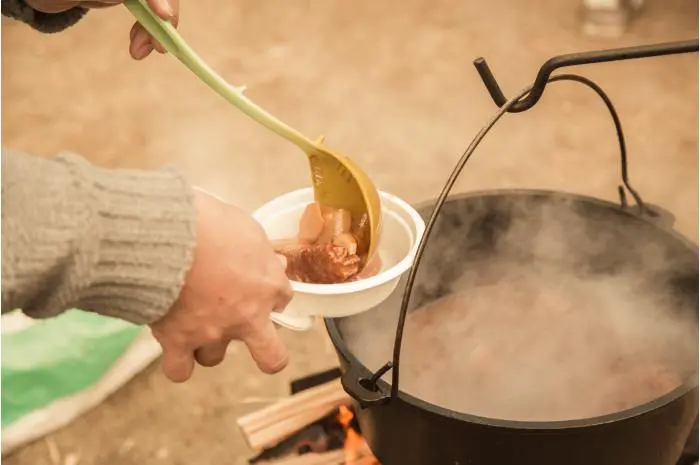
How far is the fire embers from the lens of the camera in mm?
896

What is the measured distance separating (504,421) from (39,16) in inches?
28.9

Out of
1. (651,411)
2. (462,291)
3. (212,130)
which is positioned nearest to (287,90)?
(212,130)

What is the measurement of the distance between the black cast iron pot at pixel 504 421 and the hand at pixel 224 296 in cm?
14

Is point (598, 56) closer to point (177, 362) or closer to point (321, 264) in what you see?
point (321, 264)

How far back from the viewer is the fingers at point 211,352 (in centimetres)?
79

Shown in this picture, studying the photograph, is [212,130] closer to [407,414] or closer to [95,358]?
[95,358]

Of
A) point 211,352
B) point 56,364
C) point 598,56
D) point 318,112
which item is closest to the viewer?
point 598,56

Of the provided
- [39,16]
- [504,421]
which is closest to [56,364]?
[39,16]

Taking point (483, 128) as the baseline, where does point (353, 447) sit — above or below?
below

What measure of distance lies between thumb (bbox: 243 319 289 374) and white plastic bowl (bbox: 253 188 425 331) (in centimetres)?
7

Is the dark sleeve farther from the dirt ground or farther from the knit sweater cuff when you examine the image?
the dirt ground

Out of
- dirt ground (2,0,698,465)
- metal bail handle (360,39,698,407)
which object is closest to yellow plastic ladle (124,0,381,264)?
metal bail handle (360,39,698,407)

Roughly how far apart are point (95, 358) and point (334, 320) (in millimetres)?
646

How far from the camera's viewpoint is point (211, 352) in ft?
2.63
